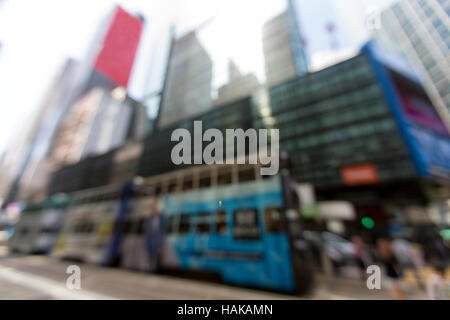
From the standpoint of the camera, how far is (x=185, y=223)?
5.13 m

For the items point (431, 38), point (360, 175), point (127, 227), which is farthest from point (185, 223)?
point (360, 175)

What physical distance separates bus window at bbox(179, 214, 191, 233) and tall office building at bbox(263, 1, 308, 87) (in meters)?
4.30

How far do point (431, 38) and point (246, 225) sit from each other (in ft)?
13.0

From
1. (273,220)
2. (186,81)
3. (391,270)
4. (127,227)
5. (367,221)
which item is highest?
(186,81)

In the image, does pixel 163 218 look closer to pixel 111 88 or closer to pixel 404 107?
pixel 111 88

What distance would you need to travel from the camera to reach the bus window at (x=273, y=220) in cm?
395

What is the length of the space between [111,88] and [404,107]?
17.1 m

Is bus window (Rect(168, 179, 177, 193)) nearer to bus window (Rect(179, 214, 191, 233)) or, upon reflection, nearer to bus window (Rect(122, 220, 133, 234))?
bus window (Rect(179, 214, 191, 233))

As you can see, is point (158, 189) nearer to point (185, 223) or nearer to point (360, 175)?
point (185, 223)

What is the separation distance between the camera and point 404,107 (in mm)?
11609

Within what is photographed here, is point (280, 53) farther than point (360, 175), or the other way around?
point (360, 175)

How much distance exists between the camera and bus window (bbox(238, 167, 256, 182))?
373 cm

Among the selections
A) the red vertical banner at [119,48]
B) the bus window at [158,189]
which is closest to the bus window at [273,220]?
the bus window at [158,189]

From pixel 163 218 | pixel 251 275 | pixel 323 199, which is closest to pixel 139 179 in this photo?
pixel 163 218
